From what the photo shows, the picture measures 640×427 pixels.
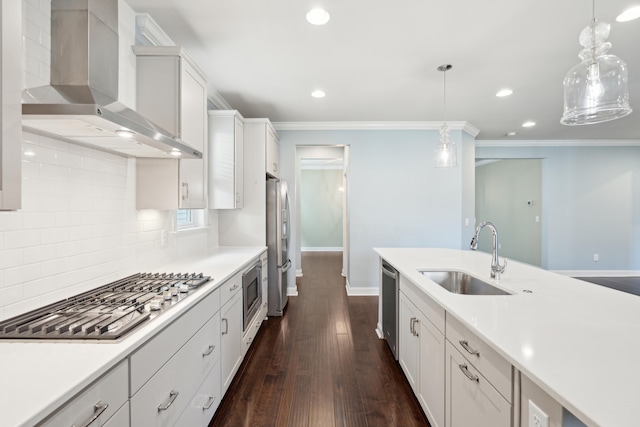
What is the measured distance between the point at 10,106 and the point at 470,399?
1866mm

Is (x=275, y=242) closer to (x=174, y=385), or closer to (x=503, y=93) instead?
(x=174, y=385)

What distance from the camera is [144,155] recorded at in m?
1.85

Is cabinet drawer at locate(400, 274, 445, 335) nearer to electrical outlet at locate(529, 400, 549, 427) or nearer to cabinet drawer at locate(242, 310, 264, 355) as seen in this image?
electrical outlet at locate(529, 400, 549, 427)

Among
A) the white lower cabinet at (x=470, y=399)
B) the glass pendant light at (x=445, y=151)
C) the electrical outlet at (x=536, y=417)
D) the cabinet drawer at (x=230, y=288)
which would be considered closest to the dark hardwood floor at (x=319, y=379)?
the white lower cabinet at (x=470, y=399)

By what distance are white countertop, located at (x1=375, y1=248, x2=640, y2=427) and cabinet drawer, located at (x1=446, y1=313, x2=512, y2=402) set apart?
0.26 ft

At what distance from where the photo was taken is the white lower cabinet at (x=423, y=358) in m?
1.52

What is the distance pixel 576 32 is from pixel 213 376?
3586 mm

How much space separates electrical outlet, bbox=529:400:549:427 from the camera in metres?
0.79

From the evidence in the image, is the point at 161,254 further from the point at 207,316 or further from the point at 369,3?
the point at 369,3

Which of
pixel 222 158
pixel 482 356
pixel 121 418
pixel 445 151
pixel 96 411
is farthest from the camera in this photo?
pixel 222 158

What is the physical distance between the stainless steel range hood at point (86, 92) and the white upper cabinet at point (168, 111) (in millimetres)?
356

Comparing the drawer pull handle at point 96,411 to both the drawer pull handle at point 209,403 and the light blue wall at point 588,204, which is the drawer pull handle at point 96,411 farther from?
the light blue wall at point 588,204

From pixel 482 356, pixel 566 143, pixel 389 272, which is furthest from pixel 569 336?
pixel 566 143

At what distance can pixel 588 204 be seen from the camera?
5.52m
